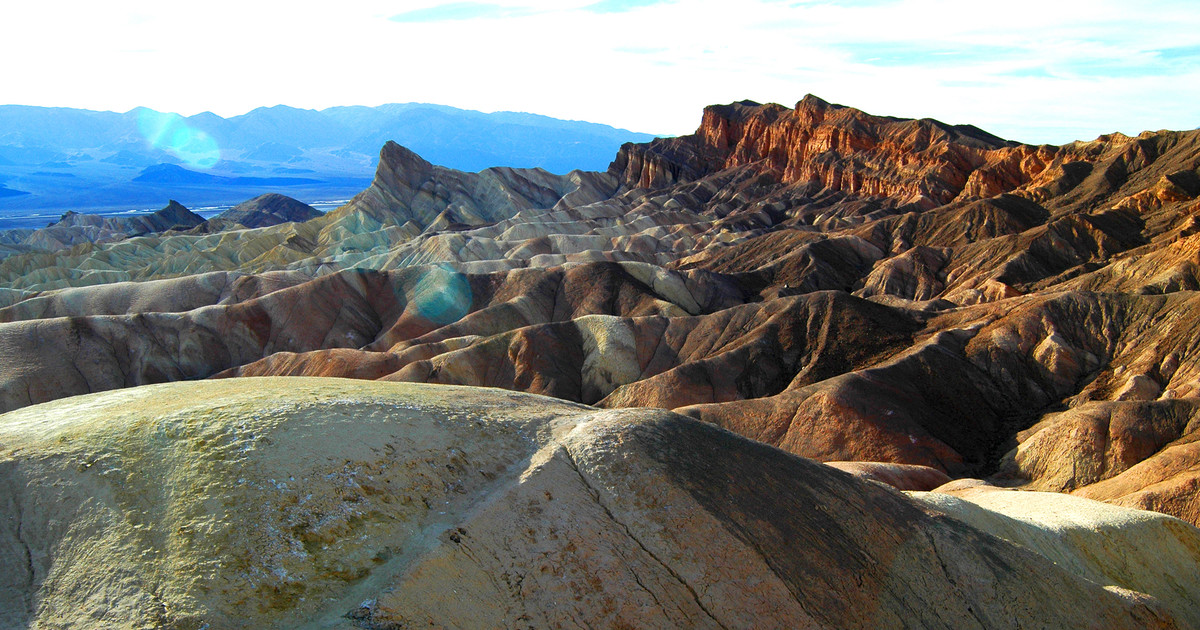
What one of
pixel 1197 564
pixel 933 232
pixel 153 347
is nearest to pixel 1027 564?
pixel 1197 564

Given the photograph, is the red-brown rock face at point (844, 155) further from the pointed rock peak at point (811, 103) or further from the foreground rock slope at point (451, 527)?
the foreground rock slope at point (451, 527)

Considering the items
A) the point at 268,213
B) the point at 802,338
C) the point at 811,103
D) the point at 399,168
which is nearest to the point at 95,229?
the point at 268,213

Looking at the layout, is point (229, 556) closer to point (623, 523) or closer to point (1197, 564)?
point (623, 523)

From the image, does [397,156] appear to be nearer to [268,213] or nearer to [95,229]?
[268,213]

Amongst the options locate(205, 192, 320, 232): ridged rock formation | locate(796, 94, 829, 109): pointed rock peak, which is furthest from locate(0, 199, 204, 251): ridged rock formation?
locate(796, 94, 829, 109): pointed rock peak

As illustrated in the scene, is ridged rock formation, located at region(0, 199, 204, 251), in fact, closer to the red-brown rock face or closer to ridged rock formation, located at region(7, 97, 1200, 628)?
ridged rock formation, located at region(7, 97, 1200, 628)
